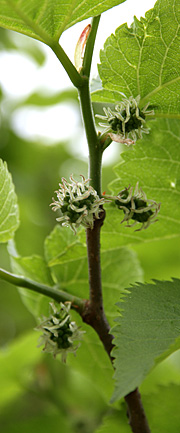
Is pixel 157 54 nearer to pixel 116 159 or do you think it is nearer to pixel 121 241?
pixel 121 241

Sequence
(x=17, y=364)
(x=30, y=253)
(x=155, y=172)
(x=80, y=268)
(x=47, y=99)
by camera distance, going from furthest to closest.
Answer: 1. (x=47, y=99)
2. (x=30, y=253)
3. (x=17, y=364)
4. (x=80, y=268)
5. (x=155, y=172)

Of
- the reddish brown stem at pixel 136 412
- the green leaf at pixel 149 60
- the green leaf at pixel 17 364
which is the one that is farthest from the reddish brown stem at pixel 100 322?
the green leaf at pixel 17 364

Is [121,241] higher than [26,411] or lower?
higher

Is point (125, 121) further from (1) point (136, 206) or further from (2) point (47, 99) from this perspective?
(2) point (47, 99)

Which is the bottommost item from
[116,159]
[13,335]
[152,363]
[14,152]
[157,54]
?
[13,335]

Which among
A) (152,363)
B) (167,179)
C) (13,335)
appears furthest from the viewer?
(13,335)

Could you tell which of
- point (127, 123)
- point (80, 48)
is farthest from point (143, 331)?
point (80, 48)

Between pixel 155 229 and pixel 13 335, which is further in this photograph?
pixel 13 335

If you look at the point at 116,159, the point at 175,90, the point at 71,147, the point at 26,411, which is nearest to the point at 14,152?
the point at 71,147
